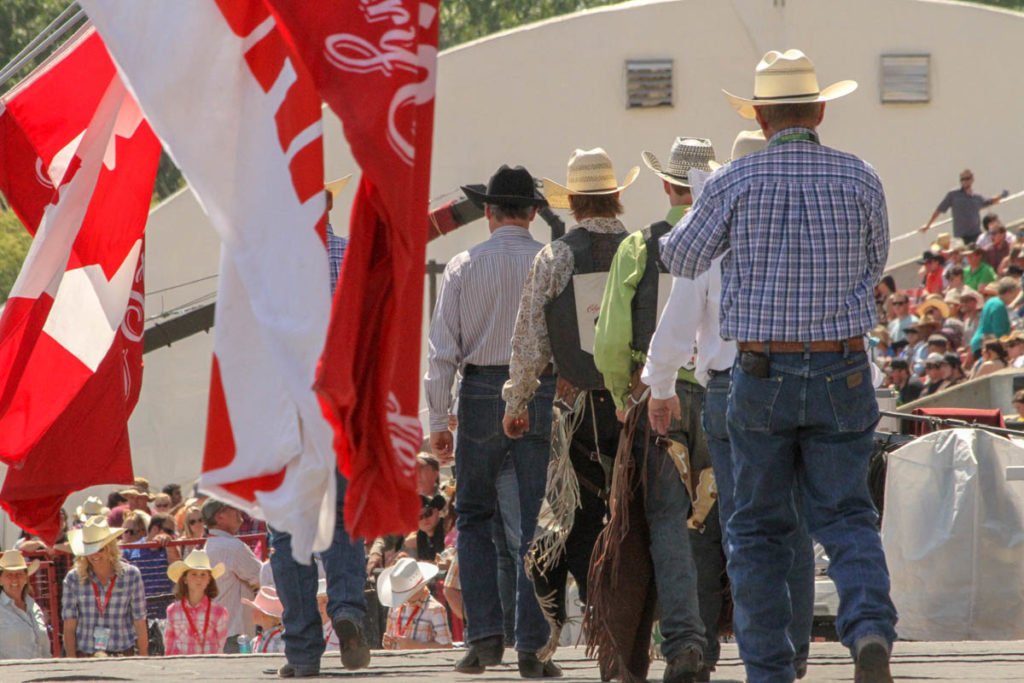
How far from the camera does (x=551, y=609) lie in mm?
7883

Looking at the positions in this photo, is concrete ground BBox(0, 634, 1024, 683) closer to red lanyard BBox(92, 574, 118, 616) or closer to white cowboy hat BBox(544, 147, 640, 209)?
white cowboy hat BBox(544, 147, 640, 209)

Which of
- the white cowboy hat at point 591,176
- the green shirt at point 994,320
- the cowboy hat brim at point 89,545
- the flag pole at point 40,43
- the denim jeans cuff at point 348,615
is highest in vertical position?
the flag pole at point 40,43

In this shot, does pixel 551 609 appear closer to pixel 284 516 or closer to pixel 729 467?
pixel 729 467

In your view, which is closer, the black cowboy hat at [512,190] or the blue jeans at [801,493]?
the blue jeans at [801,493]

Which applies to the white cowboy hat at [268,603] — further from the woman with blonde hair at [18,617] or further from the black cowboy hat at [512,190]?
the black cowboy hat at [512,190]

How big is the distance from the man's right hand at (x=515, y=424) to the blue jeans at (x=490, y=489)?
0.38ft

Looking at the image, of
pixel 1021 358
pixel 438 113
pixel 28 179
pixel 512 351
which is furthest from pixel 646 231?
pixel 438 113

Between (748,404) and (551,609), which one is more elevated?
(748,404)

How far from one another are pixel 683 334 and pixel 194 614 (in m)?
7.12

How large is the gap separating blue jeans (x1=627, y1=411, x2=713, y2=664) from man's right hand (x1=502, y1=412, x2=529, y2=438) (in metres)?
0.63

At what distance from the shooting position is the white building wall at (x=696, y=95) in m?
32.6

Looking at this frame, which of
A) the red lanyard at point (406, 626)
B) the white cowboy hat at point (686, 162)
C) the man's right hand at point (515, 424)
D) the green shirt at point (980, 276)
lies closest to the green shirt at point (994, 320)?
the green shirt at point (980, 276)

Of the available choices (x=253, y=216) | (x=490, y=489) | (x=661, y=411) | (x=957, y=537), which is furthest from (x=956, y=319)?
(x=253, y=216)

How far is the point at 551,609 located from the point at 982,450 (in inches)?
177
